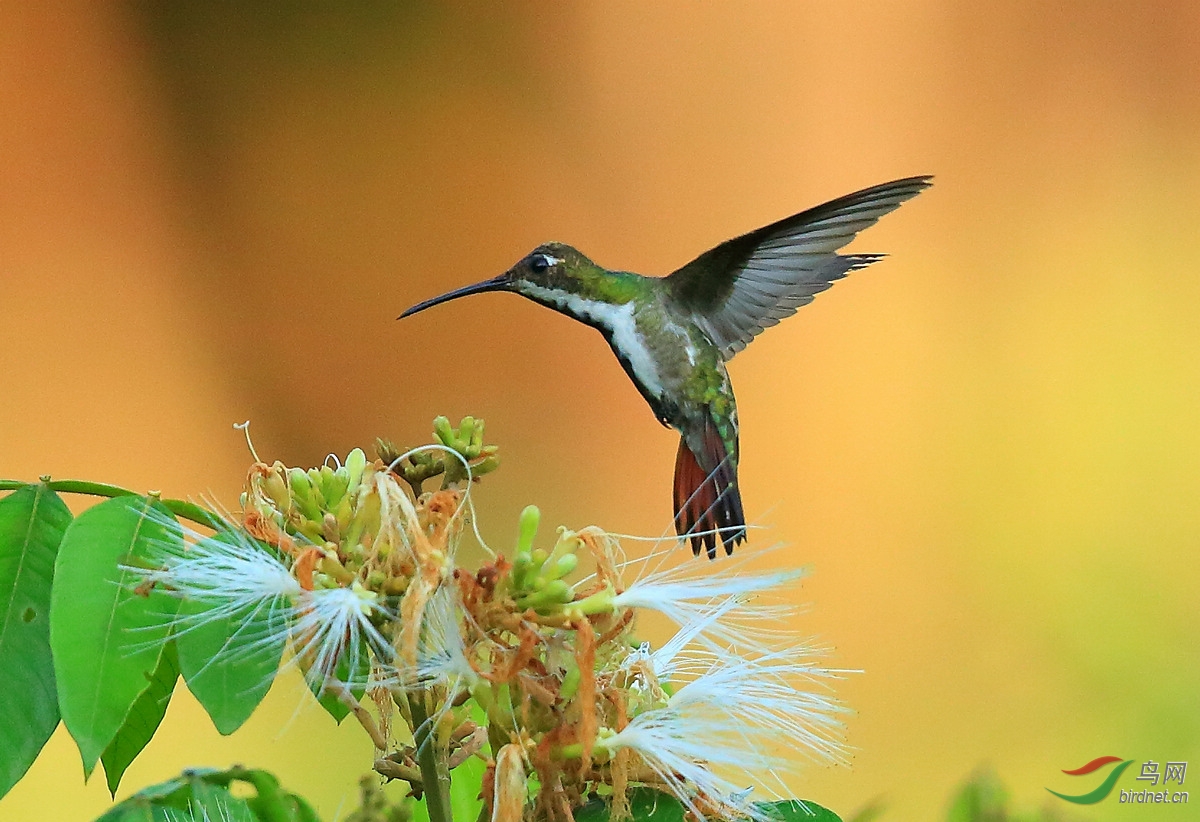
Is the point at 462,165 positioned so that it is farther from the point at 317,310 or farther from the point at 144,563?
the point at 144,563

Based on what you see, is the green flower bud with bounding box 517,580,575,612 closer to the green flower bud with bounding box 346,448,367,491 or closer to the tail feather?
the green flower bud with bounding box 346,448,367,491

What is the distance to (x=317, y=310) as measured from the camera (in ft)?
4.93

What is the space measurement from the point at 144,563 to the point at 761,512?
41.4 inches

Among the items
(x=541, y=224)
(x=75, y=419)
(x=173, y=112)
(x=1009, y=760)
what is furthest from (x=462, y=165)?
(x=1009, y=760)

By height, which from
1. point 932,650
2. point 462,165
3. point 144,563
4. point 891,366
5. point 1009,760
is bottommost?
point 1009,760

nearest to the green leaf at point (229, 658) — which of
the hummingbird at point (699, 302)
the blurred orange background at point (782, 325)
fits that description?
the hummingbird at point (699, 302)

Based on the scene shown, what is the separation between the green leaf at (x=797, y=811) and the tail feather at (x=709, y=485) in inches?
27.1

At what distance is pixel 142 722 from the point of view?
0.63m

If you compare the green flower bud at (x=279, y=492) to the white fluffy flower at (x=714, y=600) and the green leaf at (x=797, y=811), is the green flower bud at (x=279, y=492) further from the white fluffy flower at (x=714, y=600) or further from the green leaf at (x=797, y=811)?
the green leaf at (x=797, y=811)

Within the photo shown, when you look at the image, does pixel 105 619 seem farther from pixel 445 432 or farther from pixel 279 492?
pixel 445 432

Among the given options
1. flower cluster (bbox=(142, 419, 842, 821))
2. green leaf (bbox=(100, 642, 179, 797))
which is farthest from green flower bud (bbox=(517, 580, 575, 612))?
green leaf (bbox=(100, 642, 179, 797))

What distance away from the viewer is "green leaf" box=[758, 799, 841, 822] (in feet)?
2.01

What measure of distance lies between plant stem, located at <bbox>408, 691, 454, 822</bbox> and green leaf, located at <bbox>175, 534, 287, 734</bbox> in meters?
0.08

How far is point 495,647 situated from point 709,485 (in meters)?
0.90
